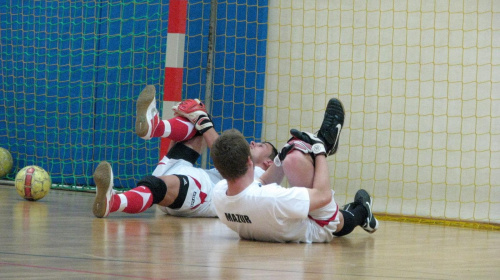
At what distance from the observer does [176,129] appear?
227 inches

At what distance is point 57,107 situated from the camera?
8492mm

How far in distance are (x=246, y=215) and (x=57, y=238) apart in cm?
101

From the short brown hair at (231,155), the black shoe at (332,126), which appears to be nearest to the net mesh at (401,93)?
the black shoe at (332,126)

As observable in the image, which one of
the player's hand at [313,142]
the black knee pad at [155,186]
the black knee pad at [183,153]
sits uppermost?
the player's hand at [313,142]

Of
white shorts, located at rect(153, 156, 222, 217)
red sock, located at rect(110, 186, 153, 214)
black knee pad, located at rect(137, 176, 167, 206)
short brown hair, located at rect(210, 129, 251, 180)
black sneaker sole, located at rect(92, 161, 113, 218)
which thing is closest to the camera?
short brown hair, located at rect(210, 129, 251, 180)

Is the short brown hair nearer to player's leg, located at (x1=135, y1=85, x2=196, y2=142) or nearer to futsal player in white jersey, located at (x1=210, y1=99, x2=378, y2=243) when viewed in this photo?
futsal player in white jersey, located at (x1=210, y1=99, x2=378, y2=243)

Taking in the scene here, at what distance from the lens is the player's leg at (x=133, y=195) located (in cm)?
488

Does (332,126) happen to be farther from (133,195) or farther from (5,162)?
(5,162)

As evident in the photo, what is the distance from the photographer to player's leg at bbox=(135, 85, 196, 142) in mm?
5441

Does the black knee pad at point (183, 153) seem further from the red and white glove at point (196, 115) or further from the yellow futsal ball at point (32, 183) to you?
the yellow futsal ball at point (32, 183)

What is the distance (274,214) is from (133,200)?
4.71ft

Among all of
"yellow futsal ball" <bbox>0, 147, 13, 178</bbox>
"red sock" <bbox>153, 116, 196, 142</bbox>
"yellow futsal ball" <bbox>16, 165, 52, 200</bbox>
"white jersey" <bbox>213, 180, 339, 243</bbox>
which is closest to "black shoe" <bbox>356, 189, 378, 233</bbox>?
"white jersey" <bbox>213, 180, 339, 243</bbox>

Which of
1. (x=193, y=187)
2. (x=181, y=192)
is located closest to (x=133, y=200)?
(x=181, y=192)

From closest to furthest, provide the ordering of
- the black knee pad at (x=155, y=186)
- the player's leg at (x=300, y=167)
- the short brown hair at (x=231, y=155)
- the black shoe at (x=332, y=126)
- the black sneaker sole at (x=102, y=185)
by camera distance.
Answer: the short brown hair at (x=231, y=155), the player's leg at (x=300, y=167), the black shoe at (x=332, y=126), the black sneaker sole at (x=102, y=185), the black knee pad at (x=155, y=186)
